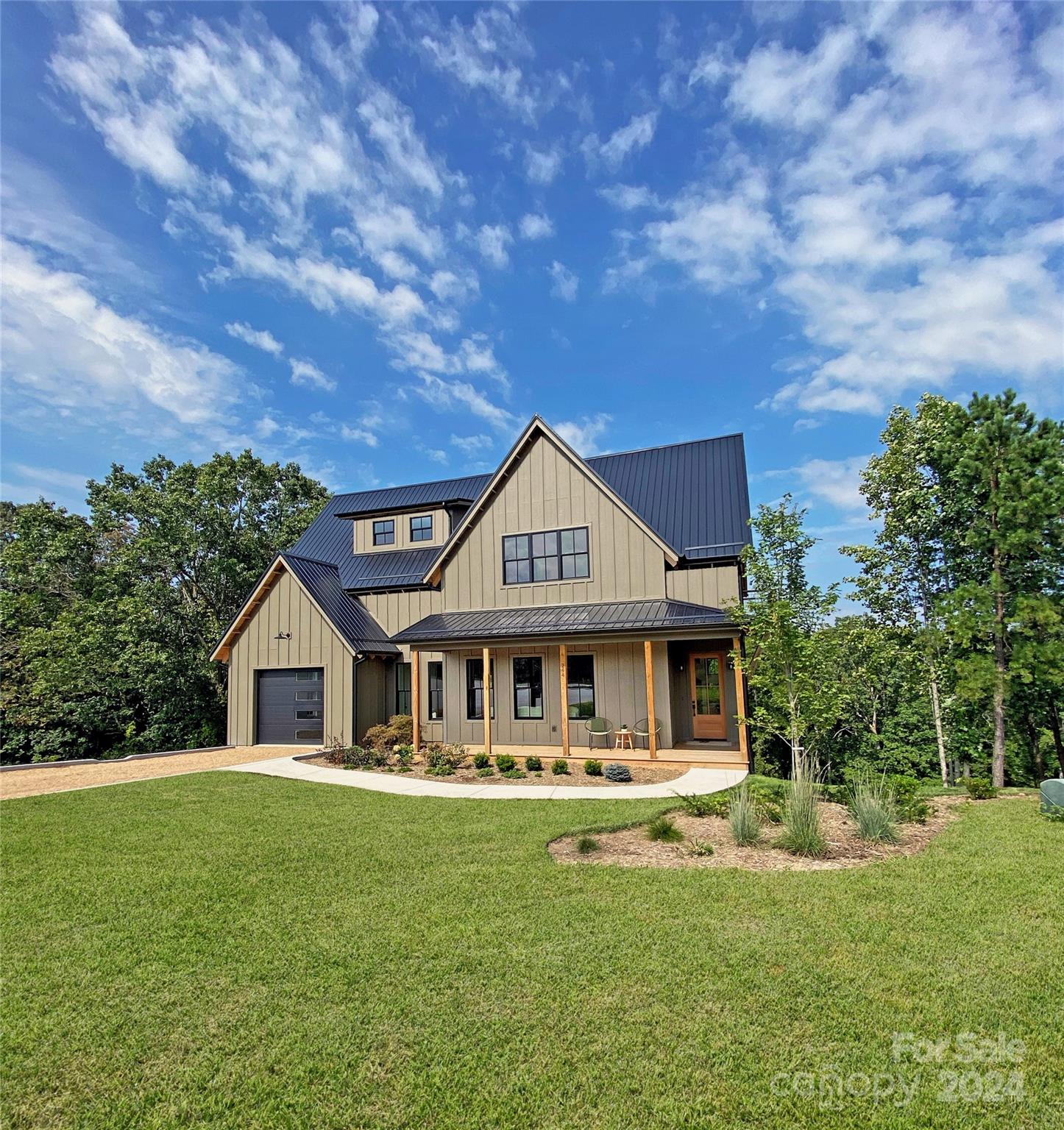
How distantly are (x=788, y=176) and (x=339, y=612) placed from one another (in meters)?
17.0

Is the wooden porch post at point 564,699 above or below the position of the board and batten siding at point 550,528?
below

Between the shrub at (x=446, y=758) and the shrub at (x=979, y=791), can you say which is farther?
the shrub at (x=446, y=758)

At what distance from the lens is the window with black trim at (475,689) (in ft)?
60.7

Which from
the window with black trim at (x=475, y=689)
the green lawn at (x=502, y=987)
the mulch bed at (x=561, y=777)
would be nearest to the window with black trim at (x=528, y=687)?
the window with black trim at (x=475, y=689)

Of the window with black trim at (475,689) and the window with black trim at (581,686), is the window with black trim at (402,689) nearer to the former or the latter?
the window with black trim at (475,689)

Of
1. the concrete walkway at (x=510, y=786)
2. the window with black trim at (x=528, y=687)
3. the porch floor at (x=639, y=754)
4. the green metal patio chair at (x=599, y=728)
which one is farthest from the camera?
the window with black trim at (x=528, y=687)

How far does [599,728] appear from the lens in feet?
53.9

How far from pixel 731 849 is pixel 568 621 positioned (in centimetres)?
884

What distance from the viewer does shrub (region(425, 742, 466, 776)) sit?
48.9ft

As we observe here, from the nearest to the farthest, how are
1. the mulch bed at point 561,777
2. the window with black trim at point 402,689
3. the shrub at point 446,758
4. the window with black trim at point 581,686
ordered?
the mulch bed at point 561,777, the shrub at point 446,758, the window with black trim at point 581,686, the window with black trim at point 402,689

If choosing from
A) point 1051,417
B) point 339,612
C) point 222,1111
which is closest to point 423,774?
point 339,612

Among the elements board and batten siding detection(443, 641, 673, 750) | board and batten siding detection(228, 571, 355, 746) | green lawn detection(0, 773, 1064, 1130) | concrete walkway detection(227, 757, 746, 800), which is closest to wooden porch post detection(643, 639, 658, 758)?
board and batten siding detection(443, 641, 673, 750)

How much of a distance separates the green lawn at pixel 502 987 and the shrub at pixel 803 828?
0.78 m

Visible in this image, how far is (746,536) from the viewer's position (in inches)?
690
